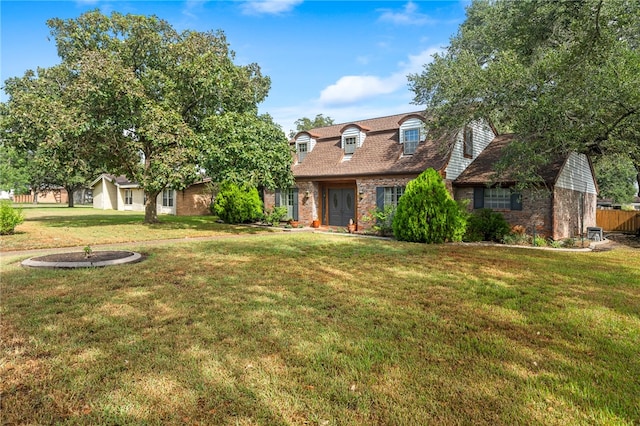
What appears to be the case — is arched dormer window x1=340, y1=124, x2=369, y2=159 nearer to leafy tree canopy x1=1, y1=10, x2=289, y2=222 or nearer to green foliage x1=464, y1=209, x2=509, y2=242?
leafy tree canopy x1=1, y1=10, x2=289, y2=222

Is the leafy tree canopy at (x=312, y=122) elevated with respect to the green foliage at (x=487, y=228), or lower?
elevated

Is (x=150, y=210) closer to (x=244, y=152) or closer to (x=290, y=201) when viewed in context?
(x=290, y=201)

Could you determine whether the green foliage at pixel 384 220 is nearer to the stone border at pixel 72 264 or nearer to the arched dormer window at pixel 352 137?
the arched dormer window at pixel 352 137

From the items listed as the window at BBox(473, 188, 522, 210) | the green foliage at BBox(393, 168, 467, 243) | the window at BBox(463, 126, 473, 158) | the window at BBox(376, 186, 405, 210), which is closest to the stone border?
the green foliage at BBox(393, 168, 467, 243)

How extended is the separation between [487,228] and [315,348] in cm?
1292

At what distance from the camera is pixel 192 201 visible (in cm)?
3161

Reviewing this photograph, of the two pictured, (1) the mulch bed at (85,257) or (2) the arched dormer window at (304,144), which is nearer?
(1) the mulch bed at (85,257)

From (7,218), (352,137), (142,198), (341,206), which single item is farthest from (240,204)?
(142,198)

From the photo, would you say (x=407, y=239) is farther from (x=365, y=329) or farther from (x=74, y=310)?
(x=74, y=310)

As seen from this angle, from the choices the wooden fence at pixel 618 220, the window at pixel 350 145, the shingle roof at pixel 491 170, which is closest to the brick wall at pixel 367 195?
the window at pixel 350 145

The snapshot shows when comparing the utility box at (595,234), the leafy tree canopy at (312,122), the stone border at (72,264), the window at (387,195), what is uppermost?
the leafy tree canopy at (312,122)

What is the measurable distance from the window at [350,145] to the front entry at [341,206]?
2267 millimetres

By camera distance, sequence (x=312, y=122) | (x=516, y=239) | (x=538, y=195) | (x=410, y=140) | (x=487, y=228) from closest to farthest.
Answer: (x=516, y=239) → (x=538, y=195) → (x=487, y=228) → (x=410, y=140) → (x=312, y=122)

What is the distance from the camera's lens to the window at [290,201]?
21.0 m
